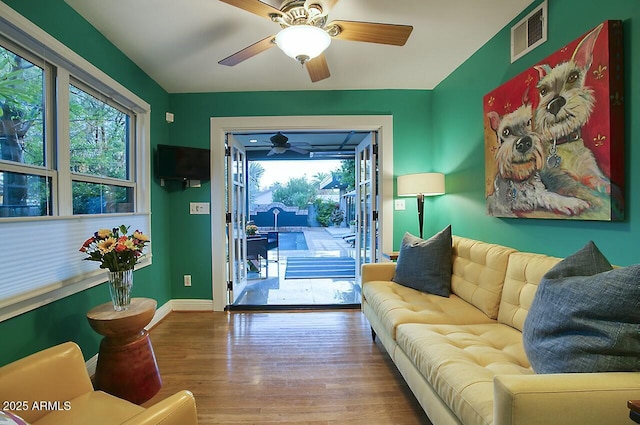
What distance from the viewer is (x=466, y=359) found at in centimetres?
129

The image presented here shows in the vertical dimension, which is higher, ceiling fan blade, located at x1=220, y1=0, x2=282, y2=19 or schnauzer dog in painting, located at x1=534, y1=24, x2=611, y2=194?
ceiling fan blade, located at x1=220, y1=0, x2=282, y2=19

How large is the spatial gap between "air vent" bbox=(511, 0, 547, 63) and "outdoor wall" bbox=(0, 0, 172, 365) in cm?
305

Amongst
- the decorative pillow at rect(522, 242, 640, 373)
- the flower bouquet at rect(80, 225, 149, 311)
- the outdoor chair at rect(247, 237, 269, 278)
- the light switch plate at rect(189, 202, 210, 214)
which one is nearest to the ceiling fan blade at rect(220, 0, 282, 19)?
the flower bouquet at rect(80, 225, 149, 311)

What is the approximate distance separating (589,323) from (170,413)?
1.43 m

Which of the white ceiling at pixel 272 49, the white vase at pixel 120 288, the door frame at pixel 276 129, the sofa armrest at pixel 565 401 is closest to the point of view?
the sofa armrest at pixel 565 401

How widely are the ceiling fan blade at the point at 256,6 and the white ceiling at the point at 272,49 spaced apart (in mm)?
477

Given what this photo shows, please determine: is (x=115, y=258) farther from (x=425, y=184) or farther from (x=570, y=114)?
(x=570, y=114)

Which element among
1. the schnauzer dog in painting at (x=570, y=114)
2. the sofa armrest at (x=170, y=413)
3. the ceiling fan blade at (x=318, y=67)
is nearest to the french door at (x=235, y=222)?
the ceiling fan blade at (x=318, y=67)

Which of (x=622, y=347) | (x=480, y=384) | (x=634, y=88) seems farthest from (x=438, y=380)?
(x=634, y=88)

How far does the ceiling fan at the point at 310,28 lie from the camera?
1.54 metres

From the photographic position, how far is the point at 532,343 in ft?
3.64

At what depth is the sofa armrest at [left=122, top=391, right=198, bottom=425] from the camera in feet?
2.81

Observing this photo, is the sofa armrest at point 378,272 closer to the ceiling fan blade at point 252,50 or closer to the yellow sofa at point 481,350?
the yellow sofa at point 481,350

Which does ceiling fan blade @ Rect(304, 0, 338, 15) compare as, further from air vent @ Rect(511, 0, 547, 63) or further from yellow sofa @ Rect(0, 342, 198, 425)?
yellow sofa @ Rect(0, 342, 198, 425)
